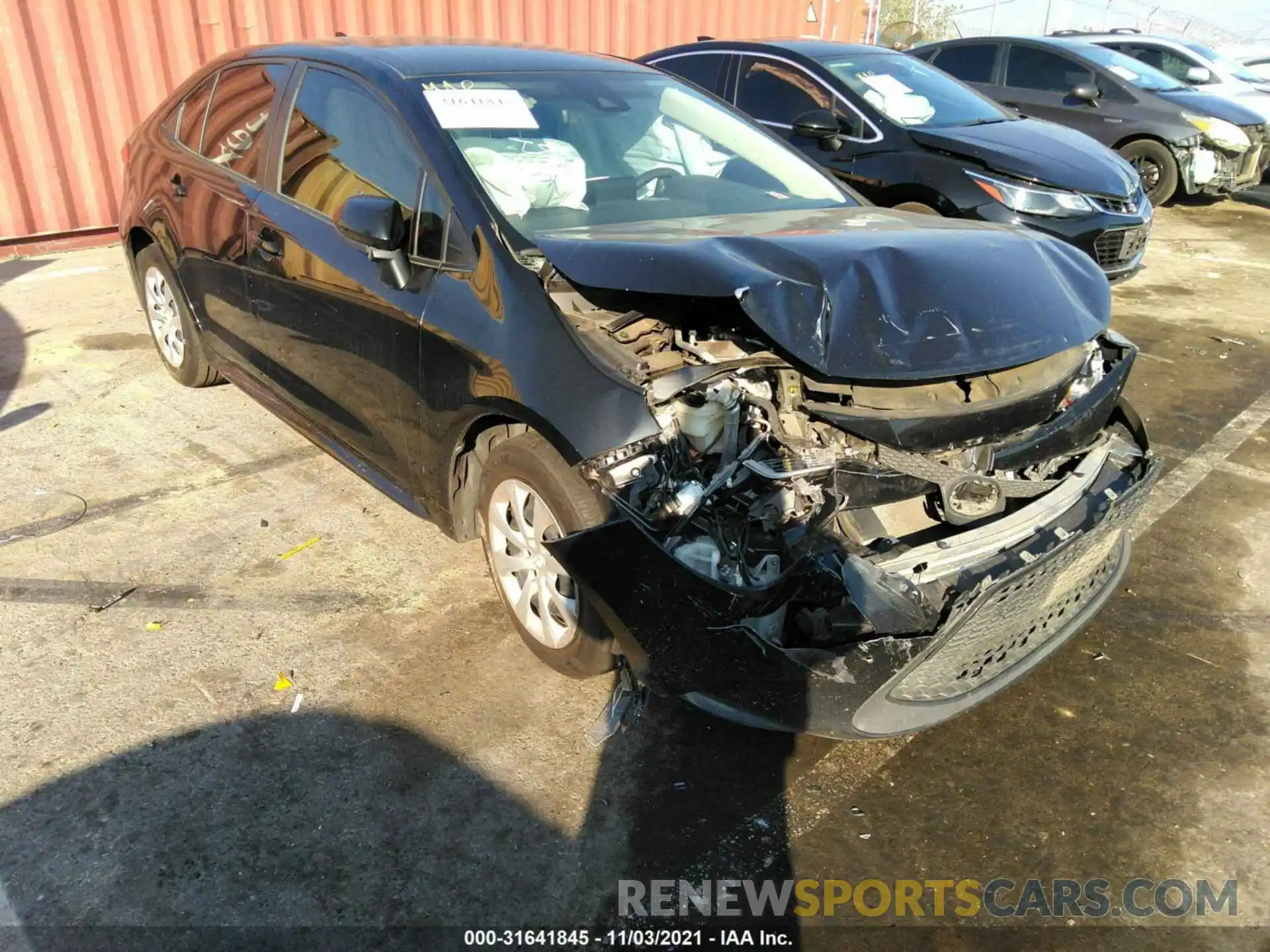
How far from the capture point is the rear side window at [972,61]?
10.4m

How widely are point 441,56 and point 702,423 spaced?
1883mm

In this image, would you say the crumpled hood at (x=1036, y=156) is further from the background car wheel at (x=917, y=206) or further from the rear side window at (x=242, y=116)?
the rear side window at (x=242, y=116)

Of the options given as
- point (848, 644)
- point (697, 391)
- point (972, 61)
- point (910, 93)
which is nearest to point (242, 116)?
point (697, 391)

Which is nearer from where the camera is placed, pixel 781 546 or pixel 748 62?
pixel 781 546

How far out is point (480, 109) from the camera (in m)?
3.21

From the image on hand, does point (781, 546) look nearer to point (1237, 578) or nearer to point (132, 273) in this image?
point (1237, 578)

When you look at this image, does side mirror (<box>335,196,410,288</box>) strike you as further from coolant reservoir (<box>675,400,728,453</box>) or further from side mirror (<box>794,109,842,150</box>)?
side mirror (<box>794,109,842,150</box>)

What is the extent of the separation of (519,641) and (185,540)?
151cm

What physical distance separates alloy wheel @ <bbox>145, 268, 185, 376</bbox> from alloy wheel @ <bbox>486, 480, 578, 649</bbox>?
2775 millimetres

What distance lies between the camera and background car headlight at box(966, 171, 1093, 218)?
20.5 ft

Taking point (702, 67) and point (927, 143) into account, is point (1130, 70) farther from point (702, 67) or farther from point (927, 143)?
point (702, 67)

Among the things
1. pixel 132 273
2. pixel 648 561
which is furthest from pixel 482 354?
pixel 132 273

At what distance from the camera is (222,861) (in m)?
2.32
